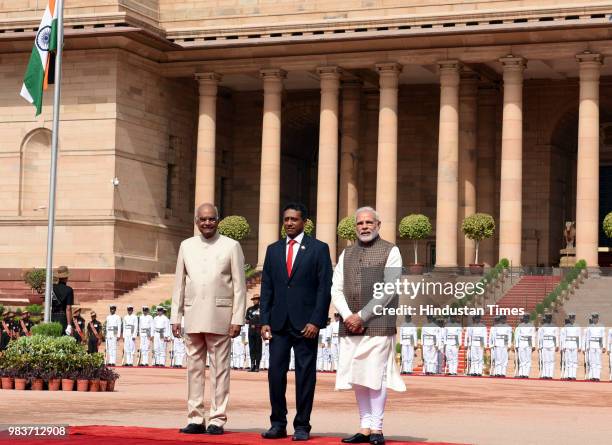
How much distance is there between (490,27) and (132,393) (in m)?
29.6

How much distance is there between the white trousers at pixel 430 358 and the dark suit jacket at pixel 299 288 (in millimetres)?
19838

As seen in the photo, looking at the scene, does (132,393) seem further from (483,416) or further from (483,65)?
(483,65)

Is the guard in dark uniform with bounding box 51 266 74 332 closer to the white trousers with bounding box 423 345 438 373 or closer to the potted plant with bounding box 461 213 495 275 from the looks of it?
the white trousers with bounding box 423 345 438 373

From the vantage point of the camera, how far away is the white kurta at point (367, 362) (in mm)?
13438

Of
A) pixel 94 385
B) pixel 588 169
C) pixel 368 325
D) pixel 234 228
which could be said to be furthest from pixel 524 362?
pixel 368 325

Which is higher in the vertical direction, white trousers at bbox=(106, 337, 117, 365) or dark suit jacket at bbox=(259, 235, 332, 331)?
dark suit jacket at bbox=(259, 235, 332, 331)

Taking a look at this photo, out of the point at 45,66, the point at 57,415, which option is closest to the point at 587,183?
the point at 45,66

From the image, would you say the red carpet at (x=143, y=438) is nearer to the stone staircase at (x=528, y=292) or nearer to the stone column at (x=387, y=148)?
the stone staircase at (x=528, y=292)

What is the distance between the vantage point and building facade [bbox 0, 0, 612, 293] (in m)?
49.2

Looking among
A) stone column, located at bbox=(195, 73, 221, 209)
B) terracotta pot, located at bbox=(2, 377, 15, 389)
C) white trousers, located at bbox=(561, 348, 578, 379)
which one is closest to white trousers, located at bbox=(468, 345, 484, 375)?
white trousers, located at bbox=(561, 348, 578, 379)

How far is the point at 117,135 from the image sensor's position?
164 feet

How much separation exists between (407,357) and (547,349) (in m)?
3.50

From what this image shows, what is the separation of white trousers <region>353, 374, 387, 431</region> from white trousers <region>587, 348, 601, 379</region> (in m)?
19.4

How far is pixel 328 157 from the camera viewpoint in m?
51.5
